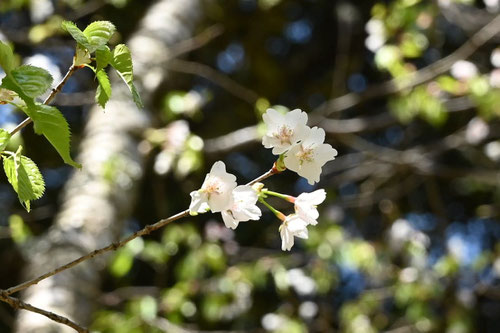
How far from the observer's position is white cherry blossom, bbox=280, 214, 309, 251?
2.79ft

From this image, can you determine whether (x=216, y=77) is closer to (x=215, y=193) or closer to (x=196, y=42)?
(x=196, y=42)

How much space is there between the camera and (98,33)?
68cm

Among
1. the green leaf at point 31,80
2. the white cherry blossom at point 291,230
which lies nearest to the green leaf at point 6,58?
the green leaf at point 31,80

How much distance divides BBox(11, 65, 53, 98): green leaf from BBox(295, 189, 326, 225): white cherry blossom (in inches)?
15.0

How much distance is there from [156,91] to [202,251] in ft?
2.55

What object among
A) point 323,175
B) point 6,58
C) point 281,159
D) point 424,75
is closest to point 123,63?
point 6,58

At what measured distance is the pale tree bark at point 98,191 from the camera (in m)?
2.08

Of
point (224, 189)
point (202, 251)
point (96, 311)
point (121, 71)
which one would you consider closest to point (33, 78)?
point (121, 71)

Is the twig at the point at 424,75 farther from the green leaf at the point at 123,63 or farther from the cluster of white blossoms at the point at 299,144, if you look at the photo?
the green leaf at the point at 123,63

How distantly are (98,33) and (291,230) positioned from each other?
14.3 inches

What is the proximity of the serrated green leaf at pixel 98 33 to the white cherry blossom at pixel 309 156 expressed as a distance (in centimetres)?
26

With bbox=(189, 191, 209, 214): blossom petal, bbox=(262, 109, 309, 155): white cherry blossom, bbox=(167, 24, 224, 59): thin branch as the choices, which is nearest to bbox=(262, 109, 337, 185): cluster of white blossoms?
bbox=(262, 109, 309, 155): white cherry blossom

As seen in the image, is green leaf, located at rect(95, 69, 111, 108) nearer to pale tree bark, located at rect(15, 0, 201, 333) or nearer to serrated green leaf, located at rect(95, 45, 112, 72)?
serrated green leaf, located at rect(95, 45, 112, 72)

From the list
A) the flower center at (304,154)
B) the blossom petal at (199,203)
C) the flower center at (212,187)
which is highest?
the flower center at (304,154)
